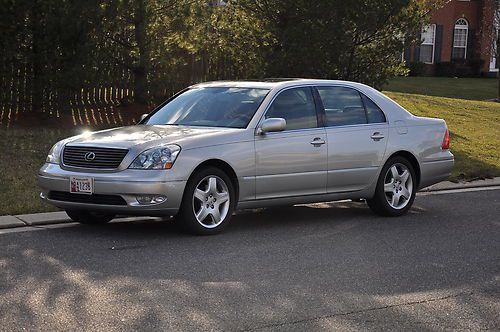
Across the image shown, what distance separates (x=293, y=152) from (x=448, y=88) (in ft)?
84.7

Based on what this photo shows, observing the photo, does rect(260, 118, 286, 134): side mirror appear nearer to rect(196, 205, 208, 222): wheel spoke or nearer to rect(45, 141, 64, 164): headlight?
rect(196, 205, 208, 222): wheel spoke

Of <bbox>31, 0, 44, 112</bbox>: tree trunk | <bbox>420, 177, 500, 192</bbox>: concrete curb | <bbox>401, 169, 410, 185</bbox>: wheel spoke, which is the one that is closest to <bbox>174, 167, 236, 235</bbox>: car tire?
<bbox>401, 169, 410, 185</bbox>: wheel spoke

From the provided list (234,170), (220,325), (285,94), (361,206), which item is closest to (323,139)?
(285,94)

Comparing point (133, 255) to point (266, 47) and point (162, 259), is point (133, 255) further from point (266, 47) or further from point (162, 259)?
point (266, 47)

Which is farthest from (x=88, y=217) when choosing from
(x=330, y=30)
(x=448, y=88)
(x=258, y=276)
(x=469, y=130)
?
(x=448, y=88)

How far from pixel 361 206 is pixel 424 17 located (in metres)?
7.36

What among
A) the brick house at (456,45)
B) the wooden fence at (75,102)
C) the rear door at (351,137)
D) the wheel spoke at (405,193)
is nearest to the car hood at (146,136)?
the rear door at (351,137)

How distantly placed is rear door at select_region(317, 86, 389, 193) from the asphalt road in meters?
0.52

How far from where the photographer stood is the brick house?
141ft

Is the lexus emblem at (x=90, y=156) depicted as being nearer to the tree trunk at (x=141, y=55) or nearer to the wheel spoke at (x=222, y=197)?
the wheel spoke at (x=222, y=197)

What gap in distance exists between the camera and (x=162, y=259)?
22.6 feet

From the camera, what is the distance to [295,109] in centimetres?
880

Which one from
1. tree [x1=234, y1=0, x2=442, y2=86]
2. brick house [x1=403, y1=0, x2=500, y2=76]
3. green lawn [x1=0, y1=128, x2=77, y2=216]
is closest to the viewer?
green lawn [x1=0, y1=128, x2=77, y2=216]

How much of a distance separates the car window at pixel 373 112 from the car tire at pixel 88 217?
3311 millimetres
